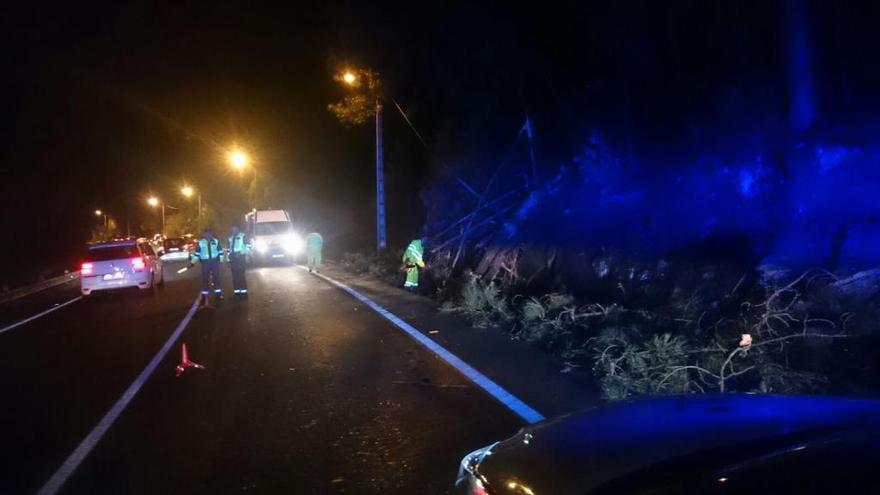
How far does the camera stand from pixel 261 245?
32.6 metres

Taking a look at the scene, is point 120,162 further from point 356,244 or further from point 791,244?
Result: point 791,244

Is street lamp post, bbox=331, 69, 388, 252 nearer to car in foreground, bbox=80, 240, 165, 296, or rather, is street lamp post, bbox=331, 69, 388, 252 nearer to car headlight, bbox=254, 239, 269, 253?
car in foreground, bbox=80, 240, 165, 296

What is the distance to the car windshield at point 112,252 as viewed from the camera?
18.6 m

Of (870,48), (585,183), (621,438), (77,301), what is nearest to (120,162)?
(77,301)

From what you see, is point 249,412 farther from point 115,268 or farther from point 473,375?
point 115,268

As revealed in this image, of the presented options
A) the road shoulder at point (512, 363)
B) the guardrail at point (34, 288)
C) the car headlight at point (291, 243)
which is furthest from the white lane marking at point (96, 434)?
the car headlight at point (291, 243)

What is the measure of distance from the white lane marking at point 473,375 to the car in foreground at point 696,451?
7.64 feet

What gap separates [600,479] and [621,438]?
411mm

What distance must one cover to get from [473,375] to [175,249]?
3914 centimetres

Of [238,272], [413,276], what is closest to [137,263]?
[238,272]

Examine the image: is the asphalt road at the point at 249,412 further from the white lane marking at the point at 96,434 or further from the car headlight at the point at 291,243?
the car headlight at the point at 291,243

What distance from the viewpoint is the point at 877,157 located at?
31.2 feet

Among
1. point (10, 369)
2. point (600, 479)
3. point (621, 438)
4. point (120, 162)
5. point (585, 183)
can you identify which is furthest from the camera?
point (120, 162)

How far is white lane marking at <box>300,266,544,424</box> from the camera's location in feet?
21.0
